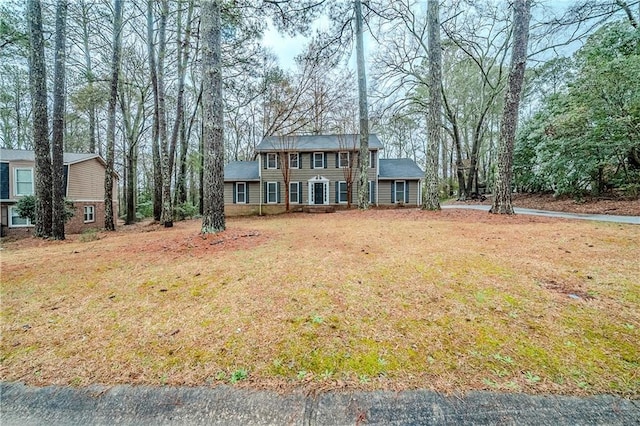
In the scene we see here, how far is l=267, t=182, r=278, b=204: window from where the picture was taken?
18.6 m

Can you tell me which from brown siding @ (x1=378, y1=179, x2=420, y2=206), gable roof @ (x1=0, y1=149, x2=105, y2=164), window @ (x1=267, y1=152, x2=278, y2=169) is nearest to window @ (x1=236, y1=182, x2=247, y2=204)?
window @ (x1=267, y1=152, x2=278, y2=169)

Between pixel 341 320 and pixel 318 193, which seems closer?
pixel 341 320

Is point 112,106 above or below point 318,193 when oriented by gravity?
above

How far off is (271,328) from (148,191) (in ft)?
105

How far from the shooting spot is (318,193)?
18719 millimetres

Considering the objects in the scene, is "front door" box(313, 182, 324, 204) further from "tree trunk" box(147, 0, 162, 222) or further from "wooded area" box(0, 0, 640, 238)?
"tree trunk" box(147, 0, 162, 222)

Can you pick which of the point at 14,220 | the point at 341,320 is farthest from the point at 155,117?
the point at 341,320

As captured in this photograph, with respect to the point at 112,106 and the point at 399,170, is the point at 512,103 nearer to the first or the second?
the point at 399,170

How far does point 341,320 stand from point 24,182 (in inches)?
793

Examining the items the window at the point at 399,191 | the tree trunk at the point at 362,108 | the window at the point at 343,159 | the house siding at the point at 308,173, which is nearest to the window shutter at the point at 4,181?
the house siding at the point at 308,173

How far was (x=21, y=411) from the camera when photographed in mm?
1683

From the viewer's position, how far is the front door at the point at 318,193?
61.3ft

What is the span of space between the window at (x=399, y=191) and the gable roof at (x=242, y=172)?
31.2 feet

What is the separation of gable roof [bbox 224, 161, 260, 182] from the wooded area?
85.7 inches
